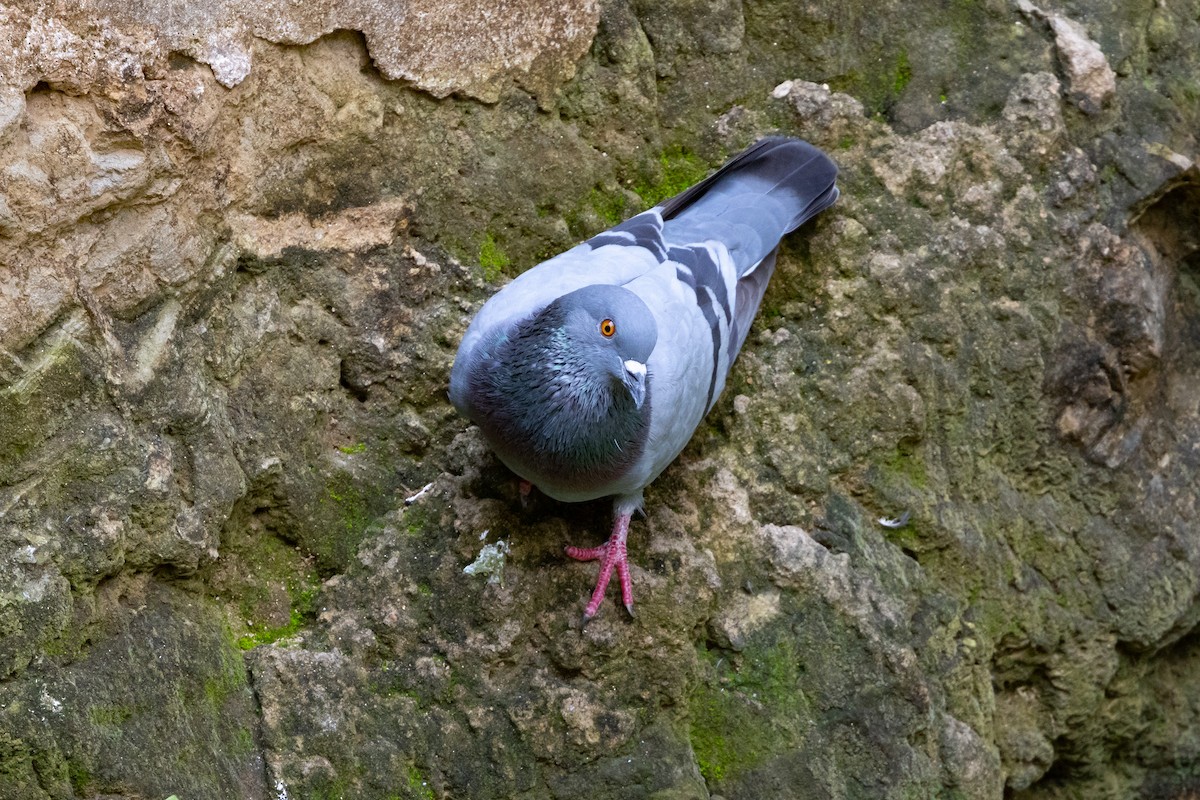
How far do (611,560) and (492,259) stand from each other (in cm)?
127

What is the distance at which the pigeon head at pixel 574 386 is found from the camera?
3539 mm

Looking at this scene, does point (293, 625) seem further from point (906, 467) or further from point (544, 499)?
point (906, 467)

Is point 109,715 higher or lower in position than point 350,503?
higher

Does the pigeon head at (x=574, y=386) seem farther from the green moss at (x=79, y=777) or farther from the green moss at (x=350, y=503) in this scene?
the green moss at (x=79, y=777)

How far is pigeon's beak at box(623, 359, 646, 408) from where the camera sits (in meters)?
3.49

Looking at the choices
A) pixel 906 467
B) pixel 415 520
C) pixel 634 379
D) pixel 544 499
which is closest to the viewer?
pixel 634 379

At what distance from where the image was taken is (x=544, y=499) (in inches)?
162

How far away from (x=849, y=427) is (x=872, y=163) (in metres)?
1.08

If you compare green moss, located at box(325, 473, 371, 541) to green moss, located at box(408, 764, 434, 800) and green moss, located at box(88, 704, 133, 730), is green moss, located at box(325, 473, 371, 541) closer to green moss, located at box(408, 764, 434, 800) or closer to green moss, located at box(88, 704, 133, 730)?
green moss, located at box(408, 764, 434, 800)

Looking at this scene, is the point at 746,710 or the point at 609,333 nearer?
the point at 609,333

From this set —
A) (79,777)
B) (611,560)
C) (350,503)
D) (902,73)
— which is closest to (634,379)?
(611,560)

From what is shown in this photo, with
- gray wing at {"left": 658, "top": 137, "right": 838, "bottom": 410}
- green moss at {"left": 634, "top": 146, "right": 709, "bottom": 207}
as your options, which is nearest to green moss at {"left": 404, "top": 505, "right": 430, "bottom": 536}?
gray wing at {"left": 658, "top": 137, "right": 838, "bottom": 410}

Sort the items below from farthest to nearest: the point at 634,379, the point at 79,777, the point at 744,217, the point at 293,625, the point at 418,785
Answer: the point at 744,217, the point at 293,625, the point at 418,785, the point at 634,379, the point at 79,777

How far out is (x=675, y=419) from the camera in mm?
3818
